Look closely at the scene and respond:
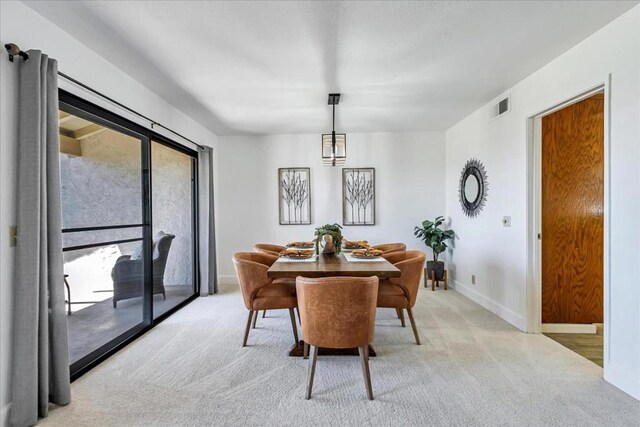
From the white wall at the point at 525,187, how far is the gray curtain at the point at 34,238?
3852mm

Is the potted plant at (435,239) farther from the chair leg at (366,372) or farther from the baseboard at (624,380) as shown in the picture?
the chair leg at (366,372)

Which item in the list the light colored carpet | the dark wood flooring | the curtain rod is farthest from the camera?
the dark wood flooring

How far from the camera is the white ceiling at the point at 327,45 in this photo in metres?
2.09

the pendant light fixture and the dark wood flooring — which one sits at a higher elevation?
the pendant light fixture

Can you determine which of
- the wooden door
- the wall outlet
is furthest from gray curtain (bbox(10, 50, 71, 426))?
the wooden door

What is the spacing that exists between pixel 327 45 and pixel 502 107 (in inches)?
95.5

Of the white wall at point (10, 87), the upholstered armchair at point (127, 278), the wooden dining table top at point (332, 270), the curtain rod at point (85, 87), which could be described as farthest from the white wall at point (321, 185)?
the white wall at point (10, 87)

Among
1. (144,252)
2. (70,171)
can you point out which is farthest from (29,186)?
(144,252)

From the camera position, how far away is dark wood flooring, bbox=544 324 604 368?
9.12 feet

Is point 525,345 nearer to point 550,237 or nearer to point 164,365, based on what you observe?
point 550,237

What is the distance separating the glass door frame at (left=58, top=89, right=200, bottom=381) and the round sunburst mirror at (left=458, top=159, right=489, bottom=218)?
4.08 metres

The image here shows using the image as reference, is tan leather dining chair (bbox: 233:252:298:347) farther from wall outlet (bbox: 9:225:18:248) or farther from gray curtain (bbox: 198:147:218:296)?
gray curtain (bbox: 198:147:218:296)

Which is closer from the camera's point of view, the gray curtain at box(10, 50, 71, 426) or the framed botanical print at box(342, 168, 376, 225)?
the gray curtain at box(10, 50, 71, 426)

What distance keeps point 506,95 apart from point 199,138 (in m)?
4.22
